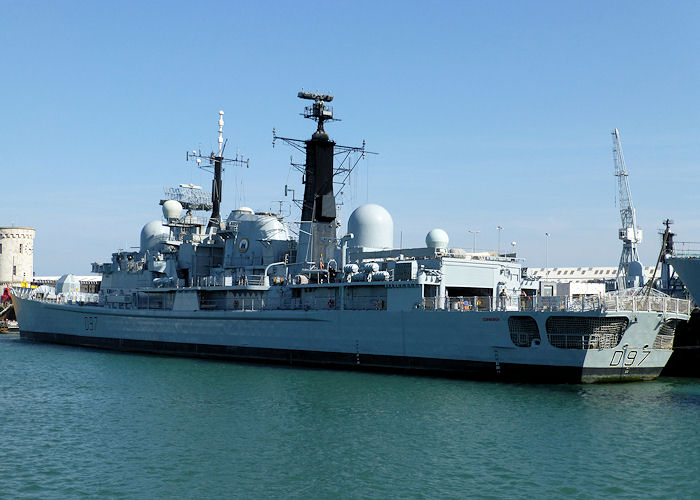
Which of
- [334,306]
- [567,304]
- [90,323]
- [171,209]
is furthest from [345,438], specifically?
[90,323]

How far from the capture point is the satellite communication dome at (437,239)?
3316cm

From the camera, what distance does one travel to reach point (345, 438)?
1828cm

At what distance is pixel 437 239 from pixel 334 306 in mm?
6048

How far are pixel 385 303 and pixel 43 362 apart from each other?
18428mm

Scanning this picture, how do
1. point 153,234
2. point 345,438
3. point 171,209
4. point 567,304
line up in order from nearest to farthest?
point 345,438 → point 567,304 → point 171,209 → point 153,234

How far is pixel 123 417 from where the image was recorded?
68.4ft

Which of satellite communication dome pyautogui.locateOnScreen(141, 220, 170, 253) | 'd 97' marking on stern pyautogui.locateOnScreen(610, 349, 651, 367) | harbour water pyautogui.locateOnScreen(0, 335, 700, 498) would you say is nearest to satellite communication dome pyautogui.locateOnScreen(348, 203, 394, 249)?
harbour water pyautogui.locateOnScreen(0, 335, 700, 498)

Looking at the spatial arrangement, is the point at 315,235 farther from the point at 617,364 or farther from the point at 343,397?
the point at 617,364

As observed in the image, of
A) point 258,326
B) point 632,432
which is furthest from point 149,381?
point 632,432

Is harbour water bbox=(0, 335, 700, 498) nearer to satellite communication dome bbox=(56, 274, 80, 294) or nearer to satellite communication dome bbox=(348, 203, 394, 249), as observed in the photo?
satellite communication dome bbox=(348, 203, 394, 249)

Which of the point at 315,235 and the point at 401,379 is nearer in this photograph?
the point at 401,379

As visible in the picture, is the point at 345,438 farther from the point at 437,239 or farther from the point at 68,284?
the point at 68,284

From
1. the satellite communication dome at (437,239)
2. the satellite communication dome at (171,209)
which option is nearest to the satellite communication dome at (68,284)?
the satellite communication dome at (171,209)

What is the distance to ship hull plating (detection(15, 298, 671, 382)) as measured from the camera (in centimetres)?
2631
